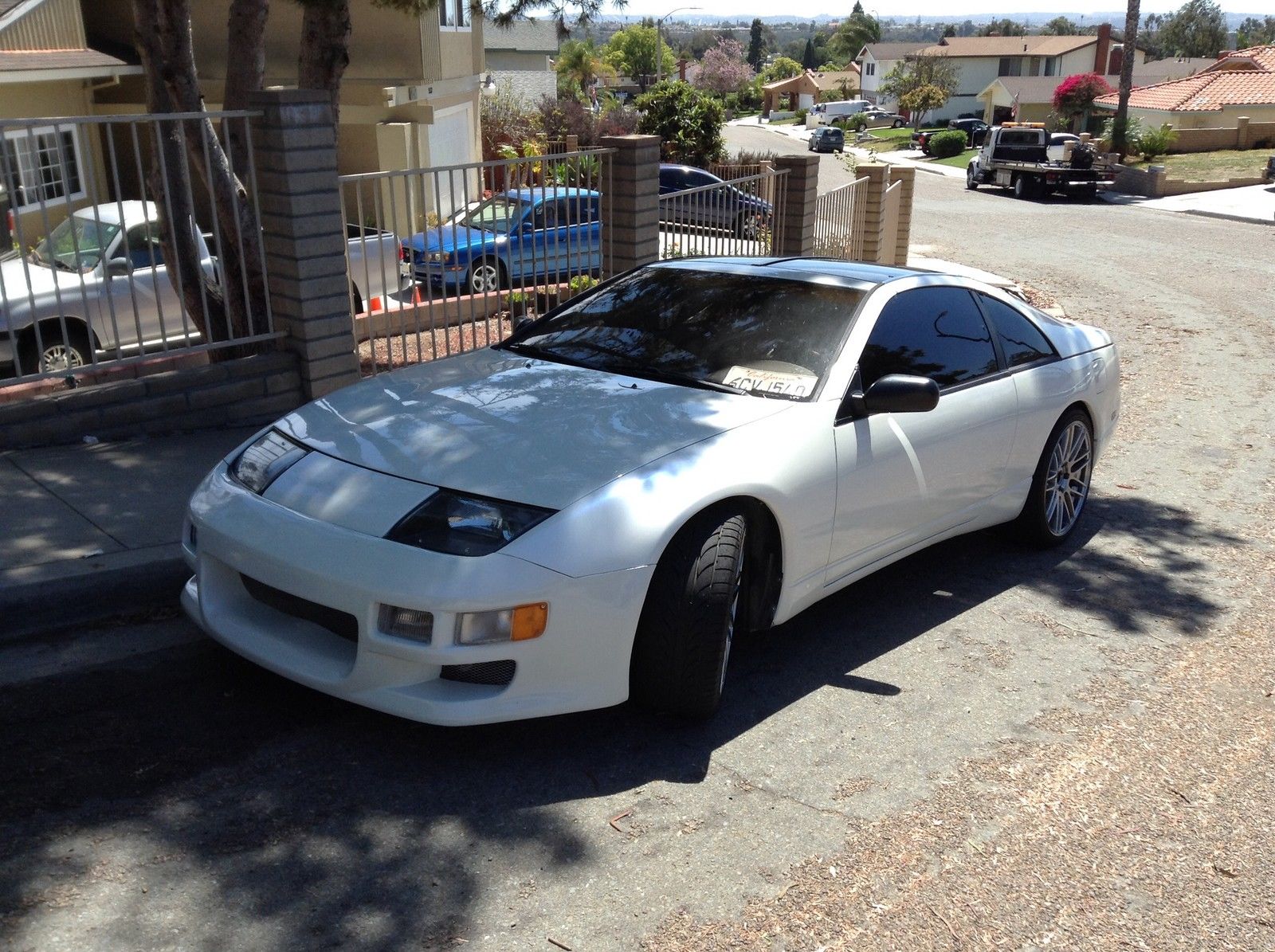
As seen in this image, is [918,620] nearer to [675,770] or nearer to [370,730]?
[675,770]

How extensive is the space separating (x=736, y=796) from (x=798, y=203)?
847 centimetres

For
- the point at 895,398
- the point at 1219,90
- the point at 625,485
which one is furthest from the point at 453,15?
the point at 1219,90

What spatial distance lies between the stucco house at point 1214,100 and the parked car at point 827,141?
54.8 ft

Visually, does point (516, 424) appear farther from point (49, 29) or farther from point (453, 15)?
point (453, 15)

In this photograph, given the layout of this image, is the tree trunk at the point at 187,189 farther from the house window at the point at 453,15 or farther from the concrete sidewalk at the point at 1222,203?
the concrete sidewalk at the point at 1222,203

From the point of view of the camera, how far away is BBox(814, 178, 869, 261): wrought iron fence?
12500 millimetres

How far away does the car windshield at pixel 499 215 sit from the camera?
8.49m

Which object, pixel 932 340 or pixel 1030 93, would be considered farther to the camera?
pixel 1030 93

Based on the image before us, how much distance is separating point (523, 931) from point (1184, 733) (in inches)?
102

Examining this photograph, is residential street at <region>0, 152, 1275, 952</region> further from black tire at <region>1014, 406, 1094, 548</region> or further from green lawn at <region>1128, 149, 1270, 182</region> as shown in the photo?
green lawn at <region>1128, 149, 1270, 182</region>

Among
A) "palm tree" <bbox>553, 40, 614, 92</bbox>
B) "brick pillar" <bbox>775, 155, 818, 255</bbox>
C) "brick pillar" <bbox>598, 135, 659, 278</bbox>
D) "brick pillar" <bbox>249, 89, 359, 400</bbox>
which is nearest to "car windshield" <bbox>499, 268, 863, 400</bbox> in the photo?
"brick pillar" <bbox>249, 89, 359, 400</bbox>

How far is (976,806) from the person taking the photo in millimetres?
3793

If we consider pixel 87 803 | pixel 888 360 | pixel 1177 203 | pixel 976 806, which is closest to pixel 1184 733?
pixel 976 806

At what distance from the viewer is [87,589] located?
482 centimetres
